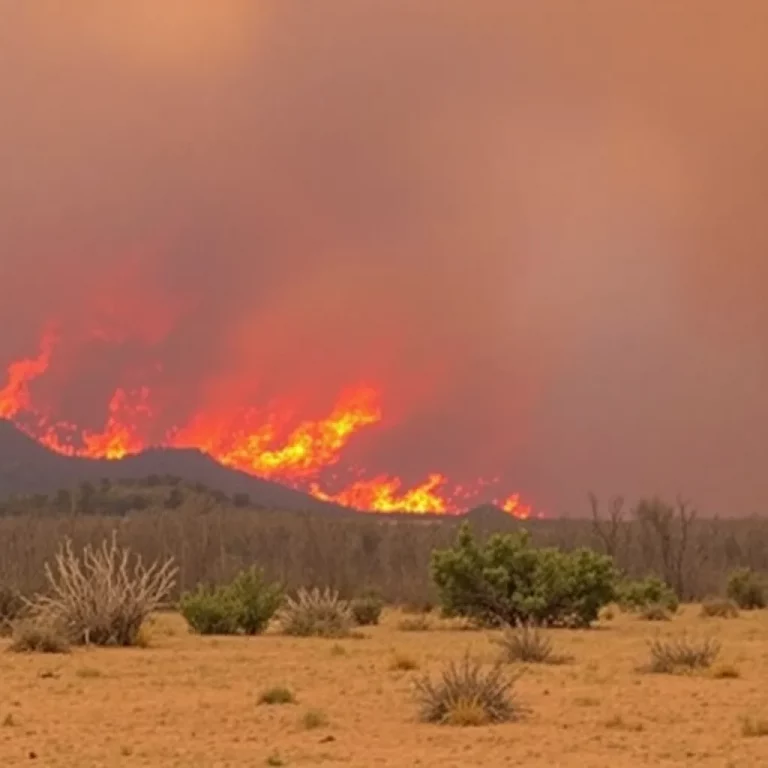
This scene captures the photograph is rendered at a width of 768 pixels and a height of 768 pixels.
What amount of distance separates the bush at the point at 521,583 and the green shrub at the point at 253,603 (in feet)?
18.6

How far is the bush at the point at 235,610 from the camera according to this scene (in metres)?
40.2

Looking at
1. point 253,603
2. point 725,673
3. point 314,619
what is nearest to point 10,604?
point 253,603

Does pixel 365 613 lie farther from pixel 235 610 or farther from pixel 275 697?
pixel 275 697

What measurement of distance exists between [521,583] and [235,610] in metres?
8.79

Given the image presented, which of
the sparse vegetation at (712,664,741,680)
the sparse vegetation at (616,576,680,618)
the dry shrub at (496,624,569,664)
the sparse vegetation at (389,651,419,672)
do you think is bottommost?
the sparse vegetation at (712,664,741,680)

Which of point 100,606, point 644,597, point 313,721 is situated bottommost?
point 313,721

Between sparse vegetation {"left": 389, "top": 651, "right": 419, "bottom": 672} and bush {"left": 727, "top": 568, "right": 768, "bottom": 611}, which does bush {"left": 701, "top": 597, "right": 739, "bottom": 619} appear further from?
sparse vegetation {"left": 389, "top": 651, "right": 419, "bottom": 672}

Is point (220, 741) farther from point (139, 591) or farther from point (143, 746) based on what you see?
Answer: point (139, 591)

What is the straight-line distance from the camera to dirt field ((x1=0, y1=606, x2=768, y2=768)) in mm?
17047

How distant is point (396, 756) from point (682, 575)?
6990 centimetres

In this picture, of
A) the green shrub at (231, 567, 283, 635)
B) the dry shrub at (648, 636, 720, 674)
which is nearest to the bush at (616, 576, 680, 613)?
the green shrub at (231, 567, 283, 635)

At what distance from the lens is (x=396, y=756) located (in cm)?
1691

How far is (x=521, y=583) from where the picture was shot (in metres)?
43.5

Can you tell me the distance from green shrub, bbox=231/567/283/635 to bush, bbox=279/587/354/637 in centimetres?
41
